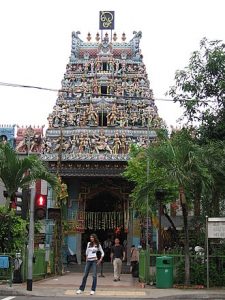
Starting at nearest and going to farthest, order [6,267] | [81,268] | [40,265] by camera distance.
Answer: [6,267]
[40,265]
[81,268]

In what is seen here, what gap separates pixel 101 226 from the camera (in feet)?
125

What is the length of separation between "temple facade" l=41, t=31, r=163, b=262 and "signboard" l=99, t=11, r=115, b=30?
157 cm

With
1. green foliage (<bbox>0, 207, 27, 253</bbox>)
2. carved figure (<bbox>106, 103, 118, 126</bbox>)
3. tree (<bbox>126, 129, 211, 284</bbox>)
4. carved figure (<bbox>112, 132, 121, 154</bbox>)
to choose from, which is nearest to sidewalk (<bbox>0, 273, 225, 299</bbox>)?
tree (<bbox>126, 129, 211, 284</bbox>)

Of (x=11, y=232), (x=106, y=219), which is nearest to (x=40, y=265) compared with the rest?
(x=11, y=232)

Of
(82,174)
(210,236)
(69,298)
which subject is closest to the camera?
(69,298)

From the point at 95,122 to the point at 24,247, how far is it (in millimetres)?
20979

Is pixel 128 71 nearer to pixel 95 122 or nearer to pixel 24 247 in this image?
pixel 95 122

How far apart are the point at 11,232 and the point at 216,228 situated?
294 inches

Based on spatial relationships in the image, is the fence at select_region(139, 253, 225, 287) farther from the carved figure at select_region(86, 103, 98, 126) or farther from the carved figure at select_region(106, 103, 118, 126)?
the carved figure at select_region(86, 103, 98, 126)

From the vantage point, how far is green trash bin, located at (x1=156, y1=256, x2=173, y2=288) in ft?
57.7

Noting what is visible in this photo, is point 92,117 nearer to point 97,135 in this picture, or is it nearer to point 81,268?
point 97,135

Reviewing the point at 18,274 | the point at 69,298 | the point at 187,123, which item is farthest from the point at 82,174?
the point at 69,298

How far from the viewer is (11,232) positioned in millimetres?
19469

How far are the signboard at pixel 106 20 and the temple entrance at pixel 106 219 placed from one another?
1420 cm
